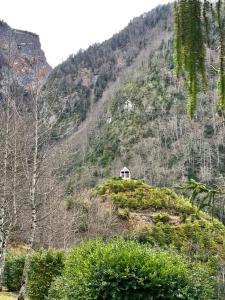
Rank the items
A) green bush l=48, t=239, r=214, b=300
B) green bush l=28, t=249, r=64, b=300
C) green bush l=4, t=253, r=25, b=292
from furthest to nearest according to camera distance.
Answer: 1. green bush l=4, t=253, r=25, b=292
2. green bush l=28, t=249, r=64, b=300
3. green bush l=48, t=239, r=214, b=300

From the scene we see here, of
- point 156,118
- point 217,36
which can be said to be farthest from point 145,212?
point 156,118

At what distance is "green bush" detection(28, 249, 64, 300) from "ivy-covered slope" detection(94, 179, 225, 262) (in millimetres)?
13605

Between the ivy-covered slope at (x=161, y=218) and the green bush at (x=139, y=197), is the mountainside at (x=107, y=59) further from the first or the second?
the ivy-covered slope at (x=161, y=218)

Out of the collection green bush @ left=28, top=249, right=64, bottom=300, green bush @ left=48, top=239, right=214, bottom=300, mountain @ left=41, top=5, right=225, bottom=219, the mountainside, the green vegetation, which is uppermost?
the mountainside

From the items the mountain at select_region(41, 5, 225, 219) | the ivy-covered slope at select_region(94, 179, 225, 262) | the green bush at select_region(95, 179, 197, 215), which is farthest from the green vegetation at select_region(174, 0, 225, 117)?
the mountain at select_region(41, 5, 225, 219)

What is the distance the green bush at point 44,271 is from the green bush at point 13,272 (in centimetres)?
317

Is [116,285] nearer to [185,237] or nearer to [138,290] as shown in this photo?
[138,290]

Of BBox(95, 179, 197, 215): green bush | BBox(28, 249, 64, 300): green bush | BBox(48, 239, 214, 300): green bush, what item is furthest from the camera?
BBox(95, 179, 197, 215): green bush

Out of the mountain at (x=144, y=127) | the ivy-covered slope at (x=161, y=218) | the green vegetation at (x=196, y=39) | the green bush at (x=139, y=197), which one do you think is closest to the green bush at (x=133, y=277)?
the green vegetation at (x=196, y=39)

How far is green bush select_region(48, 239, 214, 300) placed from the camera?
24.5ft

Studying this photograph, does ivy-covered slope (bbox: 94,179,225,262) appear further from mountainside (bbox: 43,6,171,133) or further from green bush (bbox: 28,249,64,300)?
mountainside (bbox: 43,6,171,133)

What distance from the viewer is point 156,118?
104938 millimetres

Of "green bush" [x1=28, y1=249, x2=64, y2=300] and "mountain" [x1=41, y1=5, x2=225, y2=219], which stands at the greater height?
"mountain" [x1=41, y1=5, x2=225, y2=219]

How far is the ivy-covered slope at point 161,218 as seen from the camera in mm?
29828
